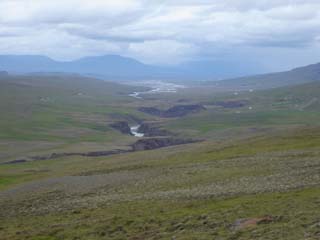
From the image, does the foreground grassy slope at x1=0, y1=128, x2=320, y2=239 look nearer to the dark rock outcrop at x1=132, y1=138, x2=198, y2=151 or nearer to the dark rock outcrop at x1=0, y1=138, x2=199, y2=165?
the dark rock outcrop at x1=0, y1=138, x2=199, y2=165

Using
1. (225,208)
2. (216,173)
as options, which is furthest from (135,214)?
(216,173)

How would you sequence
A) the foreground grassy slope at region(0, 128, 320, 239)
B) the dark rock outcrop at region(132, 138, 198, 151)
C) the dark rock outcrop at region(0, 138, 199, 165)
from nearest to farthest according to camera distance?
1. the foreground grassy slope at region(0, 128, 320, 239)
2. the dark rock outcrop at region(0, 138, 199, 165)
3. the dark rock outcrop at region(132, 138, 198, 151)

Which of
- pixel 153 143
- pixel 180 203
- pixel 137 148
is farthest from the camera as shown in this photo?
pixel 153 143

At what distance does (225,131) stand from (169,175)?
121 m

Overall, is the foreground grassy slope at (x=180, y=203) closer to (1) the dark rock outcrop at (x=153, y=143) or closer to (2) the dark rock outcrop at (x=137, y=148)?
(2) the dark rock outcrop at (x=137, y=148)

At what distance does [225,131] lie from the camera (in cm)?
17700

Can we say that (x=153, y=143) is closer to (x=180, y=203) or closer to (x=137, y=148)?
(x=137, y=148)

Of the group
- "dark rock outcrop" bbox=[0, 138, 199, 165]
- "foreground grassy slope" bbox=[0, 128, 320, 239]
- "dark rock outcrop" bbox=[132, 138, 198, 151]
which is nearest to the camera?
"foreground grassy slope" bbox=[0, 128, 320, 239]

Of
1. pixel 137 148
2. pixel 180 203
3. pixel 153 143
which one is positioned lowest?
pixel 137 148

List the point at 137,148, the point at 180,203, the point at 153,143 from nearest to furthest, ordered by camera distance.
Result: the point at 180,203
the point at 137,148
the point at 153,143

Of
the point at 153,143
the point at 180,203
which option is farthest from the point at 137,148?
the point at 180,203

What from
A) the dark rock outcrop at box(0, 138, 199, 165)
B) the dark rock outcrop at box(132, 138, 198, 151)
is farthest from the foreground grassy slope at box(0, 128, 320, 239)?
the dark rock outcrop at box(132, 138, 198, 151)

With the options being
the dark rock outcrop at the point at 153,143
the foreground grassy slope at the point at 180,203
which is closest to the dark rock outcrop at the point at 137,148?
the dark rock outcrop at the point at 153,143

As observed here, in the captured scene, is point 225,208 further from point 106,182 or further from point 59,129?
point 59,129
